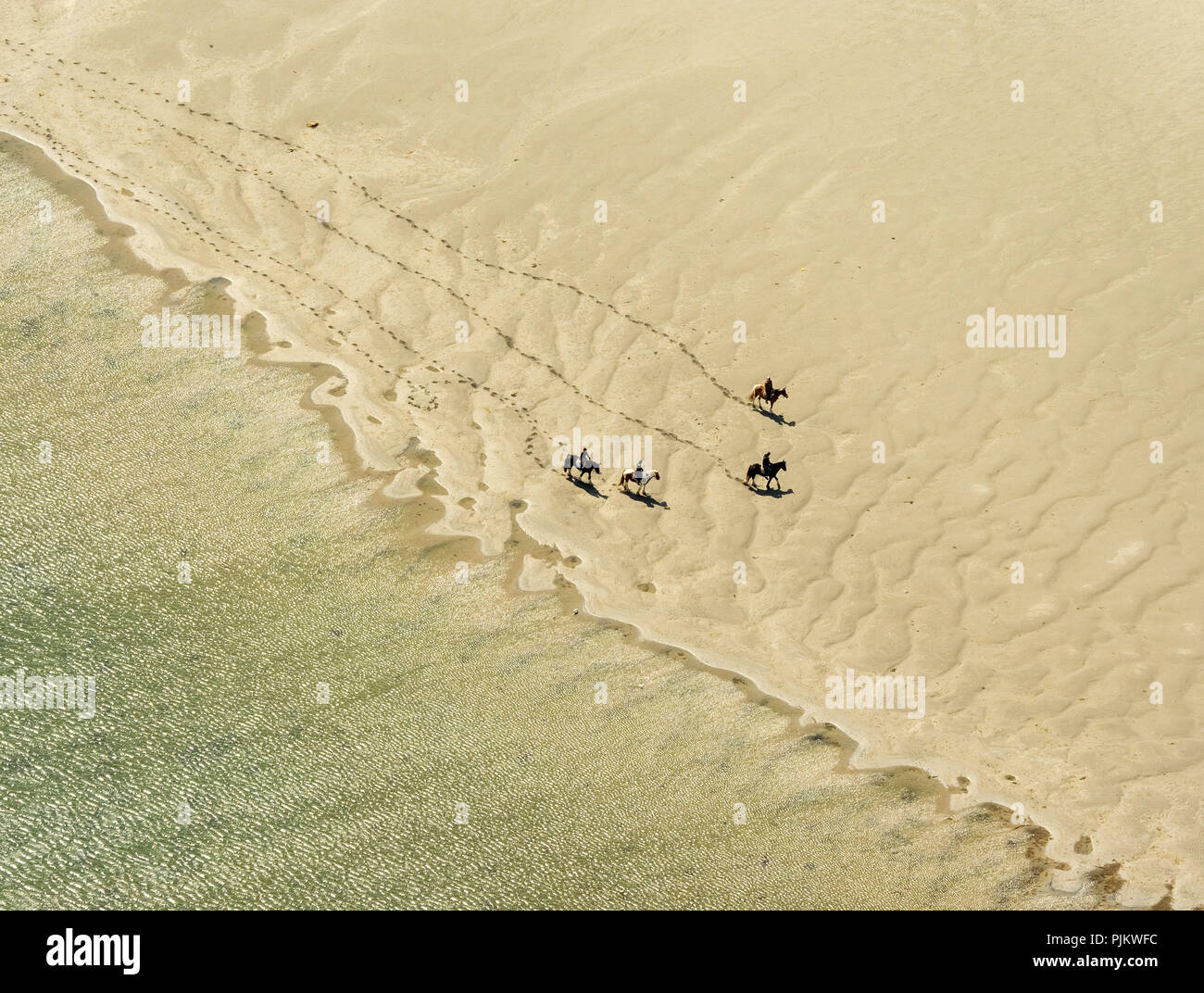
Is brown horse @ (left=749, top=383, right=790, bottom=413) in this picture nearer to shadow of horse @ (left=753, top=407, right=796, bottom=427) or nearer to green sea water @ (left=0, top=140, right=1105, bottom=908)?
shadow of horse @ (left=753, top=407, right=796, bottom=427)

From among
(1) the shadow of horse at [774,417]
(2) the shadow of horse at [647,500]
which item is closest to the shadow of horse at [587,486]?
(2) the shadow of horse at [647,500]

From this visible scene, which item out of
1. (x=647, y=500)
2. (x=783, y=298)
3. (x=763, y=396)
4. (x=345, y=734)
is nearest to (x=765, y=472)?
(x=763, y=396)

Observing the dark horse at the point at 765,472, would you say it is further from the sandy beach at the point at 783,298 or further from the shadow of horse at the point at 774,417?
the shadow of horse at the point at 774,417

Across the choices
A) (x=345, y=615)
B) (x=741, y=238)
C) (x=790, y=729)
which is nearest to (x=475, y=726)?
(x=345, y=615)

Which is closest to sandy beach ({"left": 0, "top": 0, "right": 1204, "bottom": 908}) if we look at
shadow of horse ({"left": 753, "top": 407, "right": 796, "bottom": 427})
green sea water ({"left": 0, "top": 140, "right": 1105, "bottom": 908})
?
shadow of horse ({"left": 753, "top": 407, "right": 796, "bottom": 427})

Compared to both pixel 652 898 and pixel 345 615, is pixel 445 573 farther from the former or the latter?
pixel 652 898

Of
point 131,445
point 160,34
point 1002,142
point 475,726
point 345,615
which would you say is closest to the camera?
point 475,726
